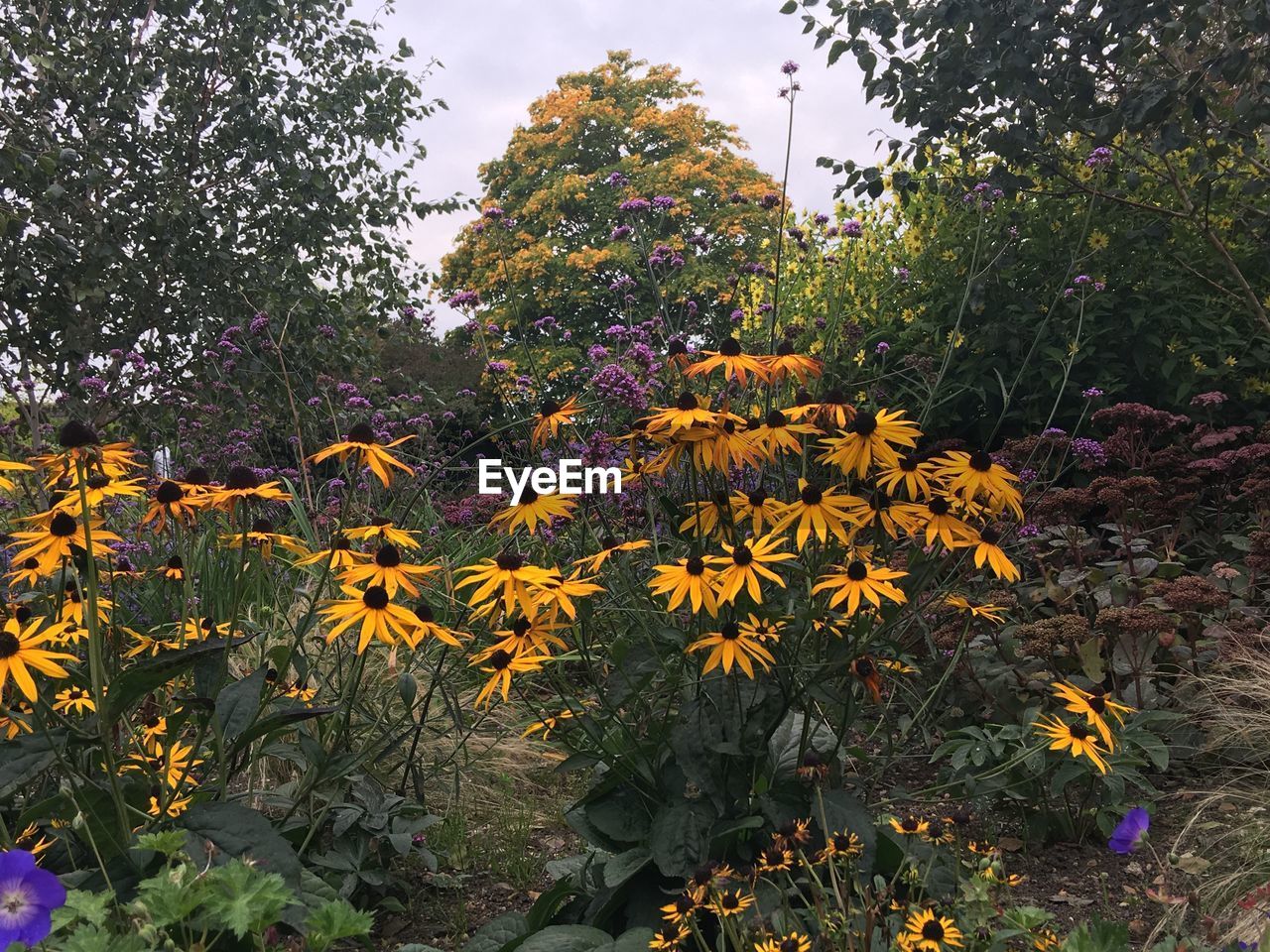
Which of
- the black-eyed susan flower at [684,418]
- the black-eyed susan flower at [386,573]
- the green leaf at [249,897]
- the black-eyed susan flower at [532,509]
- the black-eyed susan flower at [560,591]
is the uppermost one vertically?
the black-eyed susan flower at [684,418]

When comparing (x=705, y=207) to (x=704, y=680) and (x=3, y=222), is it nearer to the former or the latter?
(x=3, y=222)

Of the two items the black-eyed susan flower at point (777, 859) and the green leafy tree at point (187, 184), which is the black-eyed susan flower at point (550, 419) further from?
the green leafy tree at point (187, 184)

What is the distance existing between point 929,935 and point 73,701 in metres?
1.79

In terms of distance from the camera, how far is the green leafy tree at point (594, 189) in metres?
17.4

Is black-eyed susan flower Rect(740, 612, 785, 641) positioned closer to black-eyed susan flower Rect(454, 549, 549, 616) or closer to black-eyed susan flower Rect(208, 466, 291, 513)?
black-eyed susan flower Rect(454, 549, 549, 616)

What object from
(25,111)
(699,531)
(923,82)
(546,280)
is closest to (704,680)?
(699,531)

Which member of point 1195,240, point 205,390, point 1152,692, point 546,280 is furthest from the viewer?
point 546,280

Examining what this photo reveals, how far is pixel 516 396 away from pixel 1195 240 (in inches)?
141

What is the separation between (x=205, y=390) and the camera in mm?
6305

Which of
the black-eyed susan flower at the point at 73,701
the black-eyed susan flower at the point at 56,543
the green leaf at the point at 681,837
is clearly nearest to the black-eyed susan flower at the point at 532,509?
the green leaf at the point at 681,837

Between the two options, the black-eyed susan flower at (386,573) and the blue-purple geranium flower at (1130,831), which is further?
the black-eyed susan flower at (386,573)

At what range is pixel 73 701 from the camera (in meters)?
2.21

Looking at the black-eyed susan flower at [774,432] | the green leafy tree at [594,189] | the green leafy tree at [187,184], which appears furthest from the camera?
the green leafy tree at [594,189]

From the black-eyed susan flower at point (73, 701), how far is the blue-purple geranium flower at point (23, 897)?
1083 millimetres
